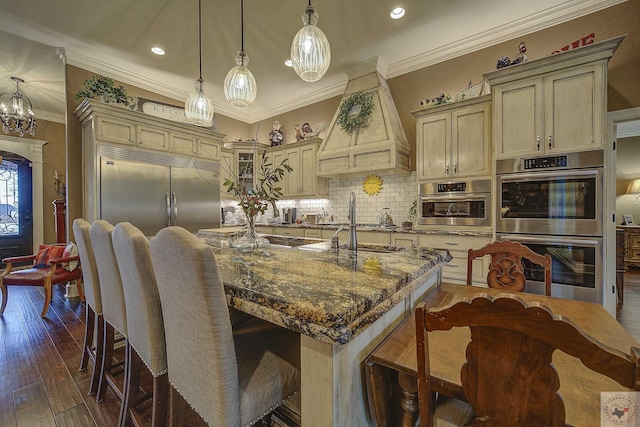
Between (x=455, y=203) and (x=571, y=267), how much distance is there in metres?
1.15

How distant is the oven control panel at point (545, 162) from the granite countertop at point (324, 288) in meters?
1.86

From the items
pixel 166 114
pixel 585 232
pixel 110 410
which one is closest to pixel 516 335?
pixel 110 410

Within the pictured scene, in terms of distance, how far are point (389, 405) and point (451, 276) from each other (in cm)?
247

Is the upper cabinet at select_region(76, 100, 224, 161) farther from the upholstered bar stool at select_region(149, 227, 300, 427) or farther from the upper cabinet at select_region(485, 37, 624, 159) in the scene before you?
the upper cabinet at select_region(485, 37, 624, 159)

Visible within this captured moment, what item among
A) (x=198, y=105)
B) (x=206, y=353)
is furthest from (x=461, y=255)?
(x=198, y=105)

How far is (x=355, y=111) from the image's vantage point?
3822mm

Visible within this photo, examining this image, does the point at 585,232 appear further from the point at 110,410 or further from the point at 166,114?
the point at 166,114

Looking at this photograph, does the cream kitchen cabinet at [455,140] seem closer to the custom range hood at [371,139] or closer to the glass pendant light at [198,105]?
the custom range hood at [371,139]

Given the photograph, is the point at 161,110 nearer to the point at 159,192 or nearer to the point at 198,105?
the point at 159,192

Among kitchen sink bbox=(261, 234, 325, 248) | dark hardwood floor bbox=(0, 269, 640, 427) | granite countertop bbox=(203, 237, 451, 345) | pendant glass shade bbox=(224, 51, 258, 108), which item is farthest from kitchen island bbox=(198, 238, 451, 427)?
pendant glass shade bbox=(224, 51, 258, 108)

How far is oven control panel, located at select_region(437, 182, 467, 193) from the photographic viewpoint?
2989 millimetres

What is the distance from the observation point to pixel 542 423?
0.54 m

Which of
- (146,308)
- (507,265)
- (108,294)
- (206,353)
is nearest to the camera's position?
(206,353)

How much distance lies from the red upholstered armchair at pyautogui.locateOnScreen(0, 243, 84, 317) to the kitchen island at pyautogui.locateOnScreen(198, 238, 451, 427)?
340cm
